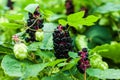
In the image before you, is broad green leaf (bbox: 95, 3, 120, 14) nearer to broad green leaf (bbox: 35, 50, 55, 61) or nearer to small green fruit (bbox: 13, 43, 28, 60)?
broad green leaf (bbox: 35, 50, 55, 61)

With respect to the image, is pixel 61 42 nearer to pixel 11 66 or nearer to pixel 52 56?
pixel 52 56

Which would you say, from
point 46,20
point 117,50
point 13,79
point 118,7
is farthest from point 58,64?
point 118,7

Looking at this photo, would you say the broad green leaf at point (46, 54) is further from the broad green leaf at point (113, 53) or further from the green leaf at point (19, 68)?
the broad green leaf at point (113, 53)

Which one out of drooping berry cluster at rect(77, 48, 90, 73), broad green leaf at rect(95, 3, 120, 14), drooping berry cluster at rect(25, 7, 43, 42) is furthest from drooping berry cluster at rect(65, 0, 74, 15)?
drooping berry cluster at rect(77, 48, 90, 73)

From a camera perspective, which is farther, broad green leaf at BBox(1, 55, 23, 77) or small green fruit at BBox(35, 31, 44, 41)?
small green fruit at BBox(35, 31, 44, 41)

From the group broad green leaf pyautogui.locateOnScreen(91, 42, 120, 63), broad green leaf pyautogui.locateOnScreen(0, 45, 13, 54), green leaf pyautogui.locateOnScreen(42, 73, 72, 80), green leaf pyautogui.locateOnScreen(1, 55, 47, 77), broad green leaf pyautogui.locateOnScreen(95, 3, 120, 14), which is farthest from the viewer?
broad green leaf pyautogui.locateOnScreen(95, 3, 120, 14)
